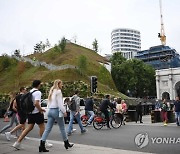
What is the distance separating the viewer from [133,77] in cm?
8244

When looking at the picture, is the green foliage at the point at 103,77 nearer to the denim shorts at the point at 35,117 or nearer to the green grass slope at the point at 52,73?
the green grass slope at the point at 52,73

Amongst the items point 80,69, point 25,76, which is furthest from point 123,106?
point 25,76

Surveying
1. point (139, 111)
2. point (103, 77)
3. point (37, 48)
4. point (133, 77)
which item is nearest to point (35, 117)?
point (139, 111)

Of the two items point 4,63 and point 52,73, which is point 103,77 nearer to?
point 52,73

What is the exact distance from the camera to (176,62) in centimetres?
10312

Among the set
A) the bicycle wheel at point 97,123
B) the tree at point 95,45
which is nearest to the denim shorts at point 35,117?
the bicycle wheel at point 97,123

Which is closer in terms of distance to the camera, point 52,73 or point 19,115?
point 19,115

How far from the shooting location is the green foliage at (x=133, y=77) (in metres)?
83.5

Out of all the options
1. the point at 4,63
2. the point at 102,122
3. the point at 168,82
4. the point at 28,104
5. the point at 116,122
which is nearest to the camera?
the point at 28,104

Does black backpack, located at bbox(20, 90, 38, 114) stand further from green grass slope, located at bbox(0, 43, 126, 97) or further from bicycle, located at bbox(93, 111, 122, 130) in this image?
green grass slope, located at bbox(0, 43, 126, 97)

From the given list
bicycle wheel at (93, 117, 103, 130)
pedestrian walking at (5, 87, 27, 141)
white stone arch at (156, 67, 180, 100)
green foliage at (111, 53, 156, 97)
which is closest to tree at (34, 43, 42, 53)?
green foliage at (111, 53, 156, 97)

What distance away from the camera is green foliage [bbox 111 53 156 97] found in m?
83.5

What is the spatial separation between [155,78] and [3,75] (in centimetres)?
4478

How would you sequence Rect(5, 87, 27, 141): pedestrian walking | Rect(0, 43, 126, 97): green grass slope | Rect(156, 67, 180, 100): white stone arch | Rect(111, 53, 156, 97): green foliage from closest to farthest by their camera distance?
Rect(5, 87, 27, 141): pedestrian walking, Rect(0, 43, 126, 97): green grass slope, Rect(156, 67, 180, 100): white stone arch, Rect(111, 53, 156, 97): green foliage
